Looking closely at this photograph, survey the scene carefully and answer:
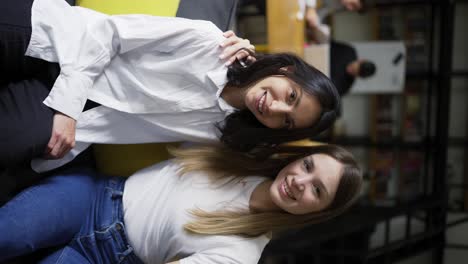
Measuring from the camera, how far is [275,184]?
119cm

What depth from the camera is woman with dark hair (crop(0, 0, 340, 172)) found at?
1.12 meters

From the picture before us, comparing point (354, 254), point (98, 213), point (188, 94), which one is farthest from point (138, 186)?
point (354, 254)

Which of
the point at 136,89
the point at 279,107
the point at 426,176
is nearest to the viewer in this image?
the point at 279,107

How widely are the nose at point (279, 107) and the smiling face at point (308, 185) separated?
0.16 metres

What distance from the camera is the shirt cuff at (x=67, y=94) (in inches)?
44.7

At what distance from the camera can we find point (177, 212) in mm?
1213

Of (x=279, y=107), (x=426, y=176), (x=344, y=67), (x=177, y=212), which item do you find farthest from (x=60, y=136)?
(x=426, y=176)

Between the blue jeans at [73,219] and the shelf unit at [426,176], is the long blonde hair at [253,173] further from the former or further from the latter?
the shelf unit at [426,176]

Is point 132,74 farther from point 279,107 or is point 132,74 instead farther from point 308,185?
point 308,185

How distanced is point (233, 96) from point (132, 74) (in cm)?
29

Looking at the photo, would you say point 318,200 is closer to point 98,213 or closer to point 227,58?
point 227,58

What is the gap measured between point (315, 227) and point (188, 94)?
89.6 inches

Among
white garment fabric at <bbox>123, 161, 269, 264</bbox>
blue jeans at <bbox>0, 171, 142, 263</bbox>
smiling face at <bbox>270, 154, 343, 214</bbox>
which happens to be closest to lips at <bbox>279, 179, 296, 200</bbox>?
smiling face at <bbox>270, 154, 343, 214</bbox>

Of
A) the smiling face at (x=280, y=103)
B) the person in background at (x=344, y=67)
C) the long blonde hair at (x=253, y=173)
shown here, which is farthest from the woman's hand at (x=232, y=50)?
the person in background at (x=344, y=67)
